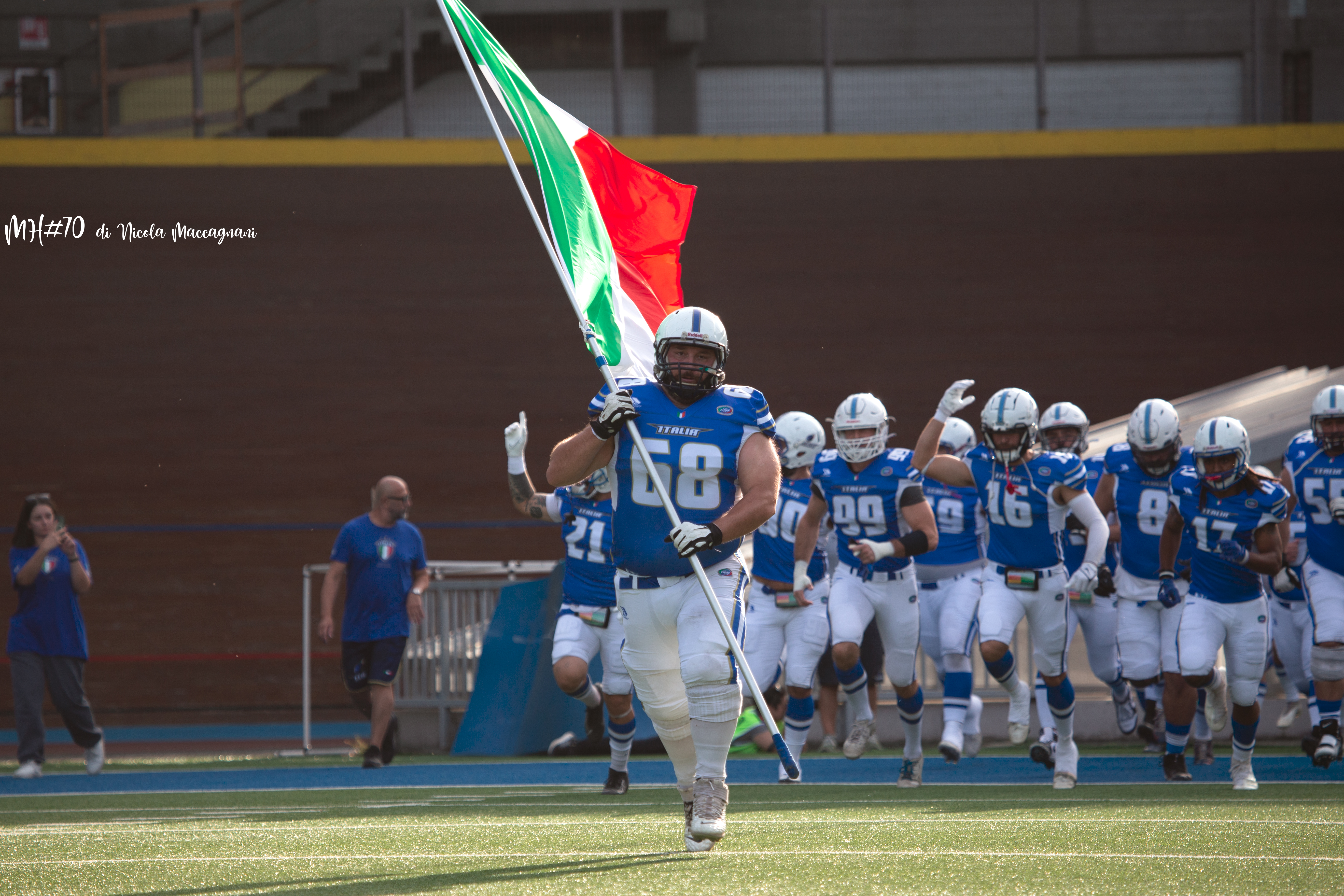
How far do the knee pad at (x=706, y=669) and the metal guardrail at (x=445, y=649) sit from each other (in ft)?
22.7

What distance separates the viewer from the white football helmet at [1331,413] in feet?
29.8

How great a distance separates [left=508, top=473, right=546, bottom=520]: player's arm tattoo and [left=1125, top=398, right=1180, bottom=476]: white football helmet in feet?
13.2

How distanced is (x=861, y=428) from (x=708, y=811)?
165 inches

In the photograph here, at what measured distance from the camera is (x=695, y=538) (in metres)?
5.50

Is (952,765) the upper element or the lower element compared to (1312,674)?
lower

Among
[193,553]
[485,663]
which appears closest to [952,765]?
[485,663]

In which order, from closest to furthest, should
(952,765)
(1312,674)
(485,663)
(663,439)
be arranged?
(663,439) < (1312,674) < (952,765) < (485,663)

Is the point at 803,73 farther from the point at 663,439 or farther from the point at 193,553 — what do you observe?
the point at 663,439

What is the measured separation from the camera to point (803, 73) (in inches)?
708

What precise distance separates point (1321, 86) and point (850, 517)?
12.2m

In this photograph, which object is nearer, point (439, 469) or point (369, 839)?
point (369, 839)

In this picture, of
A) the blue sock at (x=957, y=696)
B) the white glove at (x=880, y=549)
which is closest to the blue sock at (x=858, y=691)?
the blue sock at (x=957, y=696)

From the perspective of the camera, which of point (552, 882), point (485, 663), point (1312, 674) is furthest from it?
point (485, 663)

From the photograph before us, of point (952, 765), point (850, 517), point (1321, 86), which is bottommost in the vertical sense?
point (952, 765)
